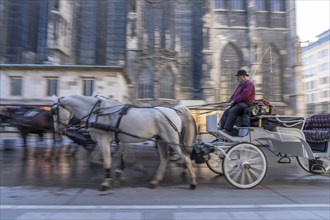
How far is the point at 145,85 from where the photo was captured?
35906mm

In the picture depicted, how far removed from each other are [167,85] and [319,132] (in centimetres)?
2902

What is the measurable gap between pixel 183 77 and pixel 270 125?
32324mm

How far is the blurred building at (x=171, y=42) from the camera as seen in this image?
3547 cm

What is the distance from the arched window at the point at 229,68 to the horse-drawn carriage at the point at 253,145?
29.0 meters

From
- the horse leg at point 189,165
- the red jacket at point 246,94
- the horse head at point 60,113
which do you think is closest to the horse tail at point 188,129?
the horse leg at point 189,165

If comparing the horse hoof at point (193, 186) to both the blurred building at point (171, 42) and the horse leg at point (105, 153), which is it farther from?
the blurred building at point (171, 42)

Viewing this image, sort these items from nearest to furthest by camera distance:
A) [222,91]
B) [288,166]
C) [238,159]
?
1. [238,159]
2. [288,166]
3. [222,91]

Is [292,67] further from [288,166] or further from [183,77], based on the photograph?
[288,166]

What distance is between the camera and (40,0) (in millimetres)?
37469

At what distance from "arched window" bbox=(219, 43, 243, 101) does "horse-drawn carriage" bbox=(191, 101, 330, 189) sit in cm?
2902

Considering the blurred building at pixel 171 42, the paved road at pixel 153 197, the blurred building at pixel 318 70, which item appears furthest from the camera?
the blurred building at pixel 318 70

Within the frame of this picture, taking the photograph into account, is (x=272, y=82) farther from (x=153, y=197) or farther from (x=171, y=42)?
(x=153, y=197)

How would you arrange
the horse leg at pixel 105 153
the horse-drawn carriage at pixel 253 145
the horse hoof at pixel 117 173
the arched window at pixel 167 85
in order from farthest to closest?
1. the arched window at pixel 167 85
2. the horse hoof at pixel 117 173
3. the horse-drawn carriage at pixel 253 145
4. the horse leg at pixel 105 153

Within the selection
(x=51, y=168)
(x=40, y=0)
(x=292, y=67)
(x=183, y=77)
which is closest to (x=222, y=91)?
(x=183, y=77)
